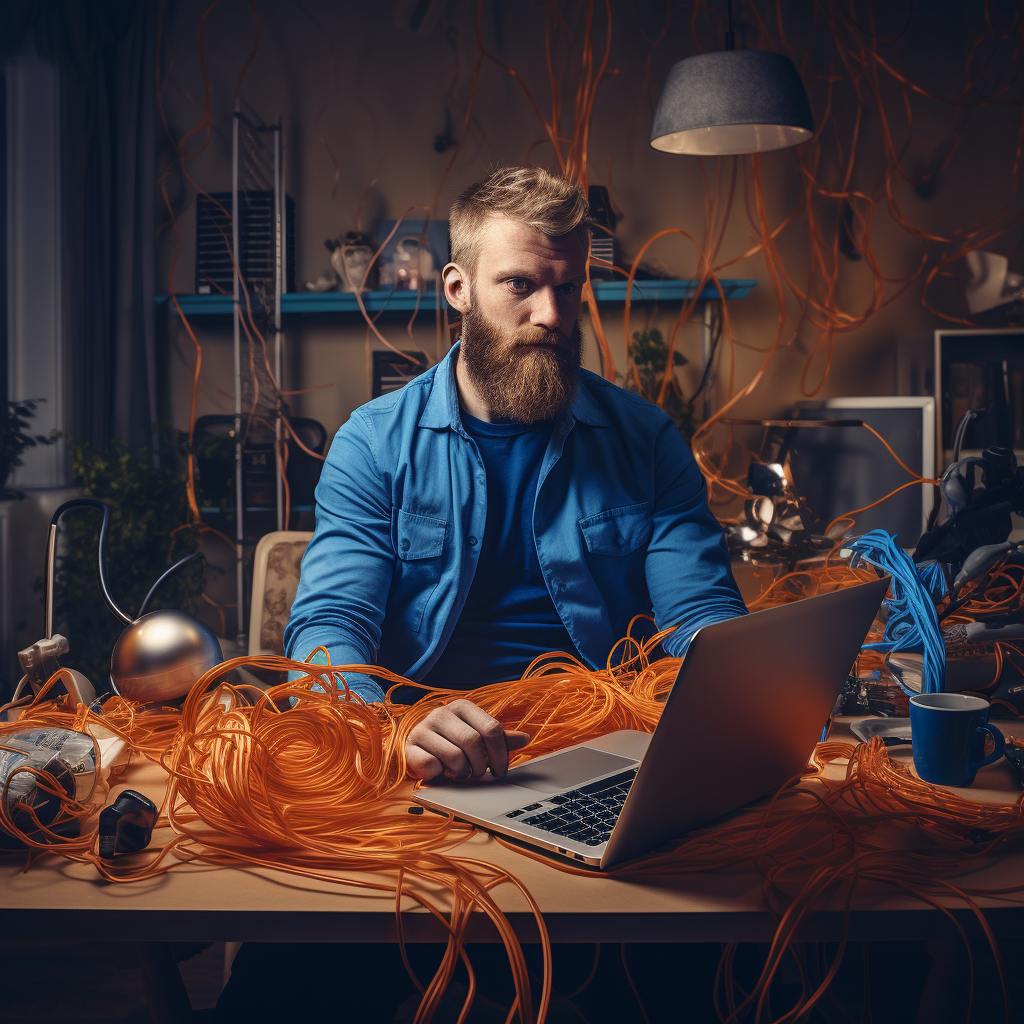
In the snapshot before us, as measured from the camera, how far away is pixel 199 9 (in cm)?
311

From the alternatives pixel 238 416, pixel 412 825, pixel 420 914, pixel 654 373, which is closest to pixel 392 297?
pixel 238 416

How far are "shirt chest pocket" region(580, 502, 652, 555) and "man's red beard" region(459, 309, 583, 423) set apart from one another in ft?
0.64

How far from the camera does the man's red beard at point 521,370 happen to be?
1406 mm

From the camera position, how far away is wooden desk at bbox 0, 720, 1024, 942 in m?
0.56

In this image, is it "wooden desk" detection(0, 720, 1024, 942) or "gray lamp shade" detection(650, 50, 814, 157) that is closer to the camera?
"wooden desk" detection(0, 720, 1024, 942)

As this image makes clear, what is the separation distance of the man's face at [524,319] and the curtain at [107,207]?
1.97 metres

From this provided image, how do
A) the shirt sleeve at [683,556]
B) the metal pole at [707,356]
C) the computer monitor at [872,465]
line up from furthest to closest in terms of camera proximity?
the metal pole at [707,356] < the computer monitor at [872,465] < the shirt sleeve at [683,556]

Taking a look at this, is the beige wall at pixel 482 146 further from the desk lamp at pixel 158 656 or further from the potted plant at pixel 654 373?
the desk lamp at pixel 158 656

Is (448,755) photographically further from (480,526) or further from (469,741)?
(480,526)

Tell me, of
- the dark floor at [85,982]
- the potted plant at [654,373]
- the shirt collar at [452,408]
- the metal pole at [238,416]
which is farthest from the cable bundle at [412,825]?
the potted plant at [654,373]

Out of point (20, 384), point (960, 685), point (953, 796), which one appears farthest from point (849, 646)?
point (20, 384)

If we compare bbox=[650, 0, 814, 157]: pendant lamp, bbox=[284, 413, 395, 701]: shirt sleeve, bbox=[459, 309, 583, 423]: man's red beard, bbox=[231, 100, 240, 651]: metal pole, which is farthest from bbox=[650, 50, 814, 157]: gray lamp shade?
bbox=[231, 100, 240, 651]: metal pole

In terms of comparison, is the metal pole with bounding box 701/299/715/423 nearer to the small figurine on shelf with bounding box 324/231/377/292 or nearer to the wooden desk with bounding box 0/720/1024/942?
the small figurine on shelf with bounding box 324/231/377/292

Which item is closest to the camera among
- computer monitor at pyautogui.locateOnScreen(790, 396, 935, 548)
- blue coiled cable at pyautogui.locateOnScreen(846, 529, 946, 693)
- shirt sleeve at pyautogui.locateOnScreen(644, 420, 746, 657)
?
blue coiled cable at pyautogui.locateOnScreen(846, 529, 946, 693)
